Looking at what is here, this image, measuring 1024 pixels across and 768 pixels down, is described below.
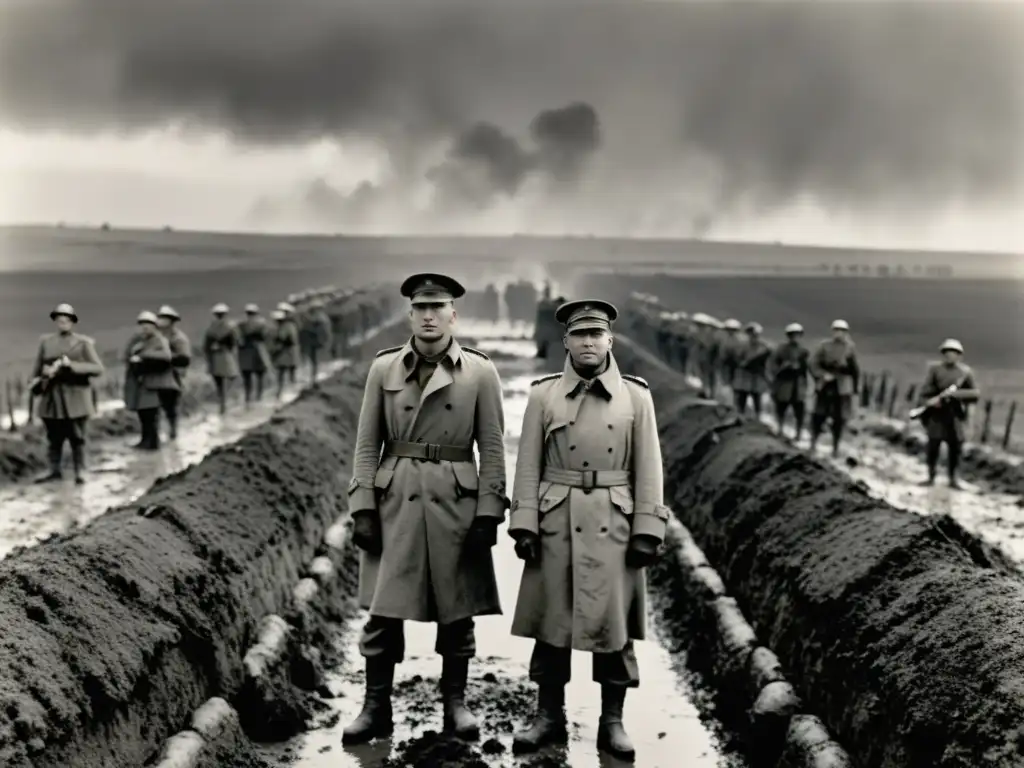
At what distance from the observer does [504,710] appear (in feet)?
19.7

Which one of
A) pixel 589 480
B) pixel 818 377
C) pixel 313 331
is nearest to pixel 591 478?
pixel 589 480

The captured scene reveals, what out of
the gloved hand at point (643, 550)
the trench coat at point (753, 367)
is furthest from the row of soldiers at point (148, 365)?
the gloved hand at point (643, 550)

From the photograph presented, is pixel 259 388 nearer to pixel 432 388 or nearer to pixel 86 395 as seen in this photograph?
pixel 86 395

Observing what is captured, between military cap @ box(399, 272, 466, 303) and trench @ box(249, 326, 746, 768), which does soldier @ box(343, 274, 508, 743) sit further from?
trench @ box(249, 326, 746, 768)

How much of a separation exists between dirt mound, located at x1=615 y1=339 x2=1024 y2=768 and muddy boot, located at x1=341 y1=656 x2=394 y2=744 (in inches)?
88.3

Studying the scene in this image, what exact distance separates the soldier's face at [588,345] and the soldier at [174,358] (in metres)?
10.4

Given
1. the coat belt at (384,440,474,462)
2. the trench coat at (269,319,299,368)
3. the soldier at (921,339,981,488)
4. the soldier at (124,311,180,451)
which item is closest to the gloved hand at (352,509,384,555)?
the coat belt at (384,440,474,462)

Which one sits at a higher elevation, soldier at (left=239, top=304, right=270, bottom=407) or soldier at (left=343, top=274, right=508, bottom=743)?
Result: soldier at (left=343, top=274, right=508, bottom=743)

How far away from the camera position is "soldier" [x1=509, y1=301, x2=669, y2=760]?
5168 millimetres

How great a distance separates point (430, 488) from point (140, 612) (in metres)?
1.54

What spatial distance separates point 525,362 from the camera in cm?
2802

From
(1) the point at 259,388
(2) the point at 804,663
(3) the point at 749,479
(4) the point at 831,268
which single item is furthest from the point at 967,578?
(4) the point at 831,268

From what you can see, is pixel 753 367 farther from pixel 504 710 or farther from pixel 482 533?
pixel 482 533

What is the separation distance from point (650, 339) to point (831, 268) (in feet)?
269
